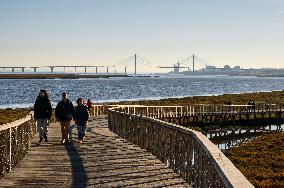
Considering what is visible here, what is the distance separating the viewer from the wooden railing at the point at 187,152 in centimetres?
736

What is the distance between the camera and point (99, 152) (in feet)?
53.5

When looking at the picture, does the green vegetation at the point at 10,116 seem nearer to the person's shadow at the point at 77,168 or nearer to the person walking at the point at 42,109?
the person walking at the point at 42,109

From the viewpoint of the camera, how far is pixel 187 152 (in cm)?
1136

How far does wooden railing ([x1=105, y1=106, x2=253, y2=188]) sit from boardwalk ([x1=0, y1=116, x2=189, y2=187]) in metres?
0.27

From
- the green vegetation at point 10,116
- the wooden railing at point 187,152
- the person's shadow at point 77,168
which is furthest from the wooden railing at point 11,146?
the green vegetation at point 10,116

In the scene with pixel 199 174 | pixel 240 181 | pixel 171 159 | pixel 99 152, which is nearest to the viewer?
pixel 240 181

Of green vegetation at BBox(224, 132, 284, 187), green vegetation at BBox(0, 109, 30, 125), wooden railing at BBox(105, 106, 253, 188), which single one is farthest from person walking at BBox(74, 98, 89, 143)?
green vegetation at BBox(0, 109, 30, 125)

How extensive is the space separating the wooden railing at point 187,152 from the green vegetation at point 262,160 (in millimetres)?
4005

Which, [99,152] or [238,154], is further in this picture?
[238,154]

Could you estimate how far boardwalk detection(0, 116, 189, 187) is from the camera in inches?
434

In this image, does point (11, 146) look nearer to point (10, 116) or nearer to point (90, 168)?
point (90, 168)

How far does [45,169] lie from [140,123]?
5.44m

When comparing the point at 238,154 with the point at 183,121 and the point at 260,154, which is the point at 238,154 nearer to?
the point at 260,154

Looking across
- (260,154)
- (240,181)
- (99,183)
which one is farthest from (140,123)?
(240,181)
